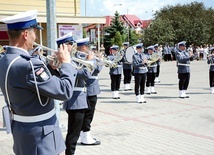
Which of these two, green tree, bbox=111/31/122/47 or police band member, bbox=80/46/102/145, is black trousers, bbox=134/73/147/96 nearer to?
police band member, bbox=80/46/102/145

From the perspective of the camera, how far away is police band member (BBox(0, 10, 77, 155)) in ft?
8.67

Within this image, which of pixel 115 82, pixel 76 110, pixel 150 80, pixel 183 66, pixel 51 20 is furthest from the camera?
pixel 150 80

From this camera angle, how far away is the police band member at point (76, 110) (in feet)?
15.6

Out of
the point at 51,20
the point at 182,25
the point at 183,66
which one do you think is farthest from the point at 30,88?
the point at 182,25

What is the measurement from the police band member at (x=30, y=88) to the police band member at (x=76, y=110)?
5.95 feet

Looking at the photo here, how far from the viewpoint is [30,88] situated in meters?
2.66

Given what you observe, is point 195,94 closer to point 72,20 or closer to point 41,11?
point 72,20

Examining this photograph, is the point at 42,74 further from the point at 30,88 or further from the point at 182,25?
the point at 182,25

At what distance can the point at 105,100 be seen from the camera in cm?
1138

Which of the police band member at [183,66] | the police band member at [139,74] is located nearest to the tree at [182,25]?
the police band member at [183,66]

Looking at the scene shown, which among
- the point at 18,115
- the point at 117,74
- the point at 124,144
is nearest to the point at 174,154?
the point at 124,144

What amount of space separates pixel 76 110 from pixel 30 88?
2269 millimetres

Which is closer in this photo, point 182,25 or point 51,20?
point 51,20

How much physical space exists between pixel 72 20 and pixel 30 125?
79.2ft
